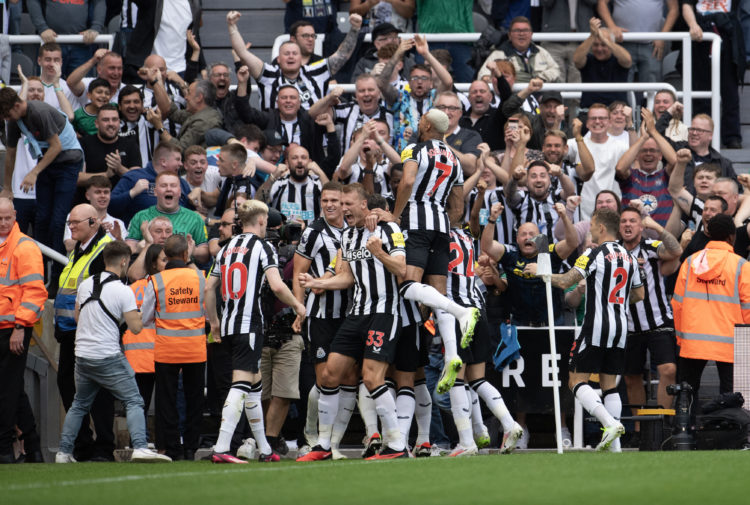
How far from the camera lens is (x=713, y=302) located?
37.9 feet

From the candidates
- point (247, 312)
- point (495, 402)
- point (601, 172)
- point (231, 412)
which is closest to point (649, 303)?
point (495, 402)

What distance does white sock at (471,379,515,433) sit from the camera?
1047 cm

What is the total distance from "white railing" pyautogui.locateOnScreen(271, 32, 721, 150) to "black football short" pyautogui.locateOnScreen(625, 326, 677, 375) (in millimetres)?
4384

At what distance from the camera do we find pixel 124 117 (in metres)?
14.9

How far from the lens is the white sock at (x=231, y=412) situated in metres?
10.3

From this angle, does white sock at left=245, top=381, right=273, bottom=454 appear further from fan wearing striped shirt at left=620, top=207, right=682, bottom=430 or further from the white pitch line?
fan wearing striped shirt at left=620, top=207, right=682, bottom=430

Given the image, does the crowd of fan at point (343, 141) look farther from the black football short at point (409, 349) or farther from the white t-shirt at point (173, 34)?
the black football short at point (409, 349)

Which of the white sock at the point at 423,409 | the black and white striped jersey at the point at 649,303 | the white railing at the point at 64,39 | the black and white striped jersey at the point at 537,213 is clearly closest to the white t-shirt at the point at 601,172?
the black and white striped jersey at the point at 537,213

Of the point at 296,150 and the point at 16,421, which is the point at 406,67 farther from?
the point at 16,421

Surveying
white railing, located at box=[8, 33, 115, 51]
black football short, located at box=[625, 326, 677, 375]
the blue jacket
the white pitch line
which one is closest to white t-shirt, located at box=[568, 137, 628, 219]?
black football short, located at box=[625, 326, 677, 375]

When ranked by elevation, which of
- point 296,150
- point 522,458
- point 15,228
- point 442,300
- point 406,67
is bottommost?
point 522,458

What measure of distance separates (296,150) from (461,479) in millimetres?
6515

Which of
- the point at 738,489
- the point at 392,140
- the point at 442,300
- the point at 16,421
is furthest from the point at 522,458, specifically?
the point at 392,140

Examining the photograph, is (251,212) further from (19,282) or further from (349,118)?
(349,118)
